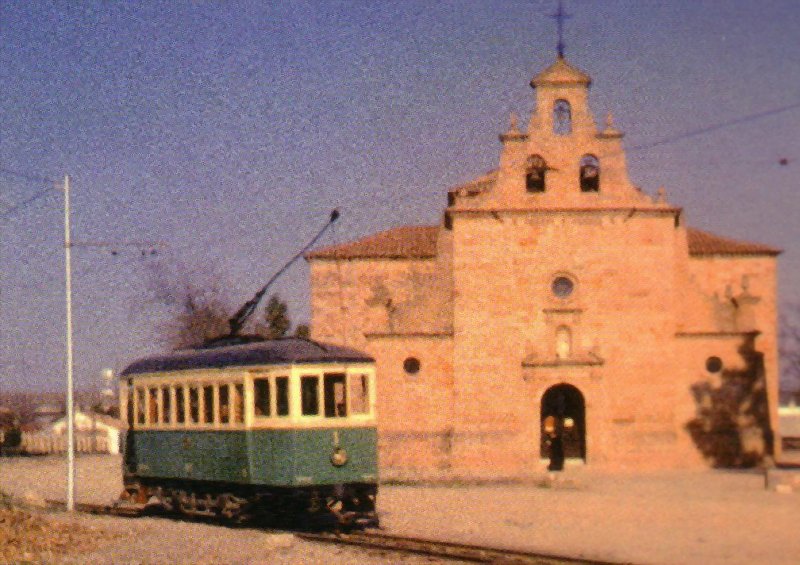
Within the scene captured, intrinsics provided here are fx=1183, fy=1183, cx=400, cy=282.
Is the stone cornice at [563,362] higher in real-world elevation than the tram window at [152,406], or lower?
higher

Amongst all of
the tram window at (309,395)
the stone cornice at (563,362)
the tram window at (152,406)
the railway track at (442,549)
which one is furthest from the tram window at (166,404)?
the stone cornice at (563,362)

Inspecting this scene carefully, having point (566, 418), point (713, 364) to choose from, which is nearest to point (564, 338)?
point (566, 418)

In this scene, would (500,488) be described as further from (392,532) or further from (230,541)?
(230,541)

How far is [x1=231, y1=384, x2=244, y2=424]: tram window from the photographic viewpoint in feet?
68.2

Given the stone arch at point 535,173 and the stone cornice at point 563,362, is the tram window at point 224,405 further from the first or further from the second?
the stone arch at point 535,173

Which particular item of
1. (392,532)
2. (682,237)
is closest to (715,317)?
(682,237)

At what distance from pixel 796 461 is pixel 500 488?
53.3ft

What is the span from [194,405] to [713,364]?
21406 millimetres

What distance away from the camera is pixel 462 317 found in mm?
38062

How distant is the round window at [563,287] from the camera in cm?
3822

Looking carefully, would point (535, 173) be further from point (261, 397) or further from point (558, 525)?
point (261, 397)

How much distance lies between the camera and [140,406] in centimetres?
2484

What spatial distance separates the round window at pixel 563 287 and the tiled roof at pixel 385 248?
449 centimetres

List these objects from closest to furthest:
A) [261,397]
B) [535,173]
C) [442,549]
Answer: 1. [442,549]
2. [261,397]
3. [535,173]
